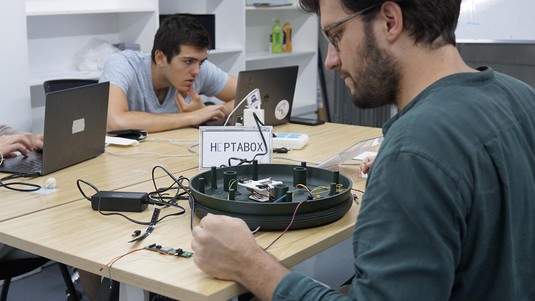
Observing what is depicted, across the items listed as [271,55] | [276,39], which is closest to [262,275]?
[271,55]

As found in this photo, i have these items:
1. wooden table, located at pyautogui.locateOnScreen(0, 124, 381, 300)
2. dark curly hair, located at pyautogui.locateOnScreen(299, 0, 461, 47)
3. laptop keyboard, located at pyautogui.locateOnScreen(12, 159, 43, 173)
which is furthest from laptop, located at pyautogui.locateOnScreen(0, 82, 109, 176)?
dark curly hair, located at pyautogui.locateOnScreen(299, 0, 461, 47)

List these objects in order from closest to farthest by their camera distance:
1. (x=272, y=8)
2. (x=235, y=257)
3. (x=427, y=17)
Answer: (x=427, y=17), (x=235, y=257), (x=272, y=8)

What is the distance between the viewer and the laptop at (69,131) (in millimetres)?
2230

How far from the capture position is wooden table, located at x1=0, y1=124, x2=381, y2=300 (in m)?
1.37

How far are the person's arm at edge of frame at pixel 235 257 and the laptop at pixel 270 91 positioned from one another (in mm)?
1412

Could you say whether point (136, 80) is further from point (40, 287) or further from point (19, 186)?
point (19, 186)

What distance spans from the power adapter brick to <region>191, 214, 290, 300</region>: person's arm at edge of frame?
432mm

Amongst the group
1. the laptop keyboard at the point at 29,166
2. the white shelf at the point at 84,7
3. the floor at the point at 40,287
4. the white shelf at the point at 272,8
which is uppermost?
the white shelf at the point at 272,8

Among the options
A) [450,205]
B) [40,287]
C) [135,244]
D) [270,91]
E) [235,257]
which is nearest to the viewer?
[450,205]

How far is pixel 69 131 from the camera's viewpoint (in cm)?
236

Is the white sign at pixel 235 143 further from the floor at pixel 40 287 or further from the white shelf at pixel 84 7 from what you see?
the white shelf at pixel 84 7

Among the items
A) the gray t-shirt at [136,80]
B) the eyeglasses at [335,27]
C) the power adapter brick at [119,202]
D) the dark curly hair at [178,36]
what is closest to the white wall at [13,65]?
the gray t-shirt at [136,80]

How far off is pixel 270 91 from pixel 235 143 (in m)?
0.90

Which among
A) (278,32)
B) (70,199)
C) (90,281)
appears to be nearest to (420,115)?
(70,199)
